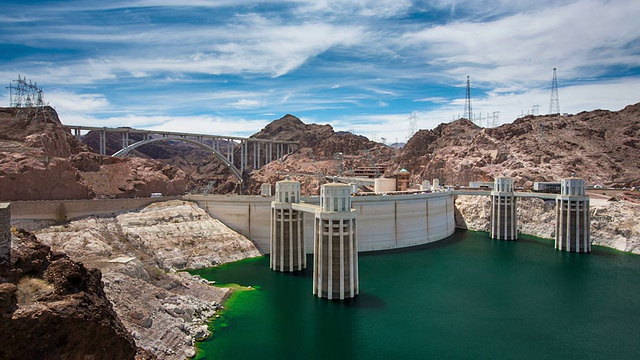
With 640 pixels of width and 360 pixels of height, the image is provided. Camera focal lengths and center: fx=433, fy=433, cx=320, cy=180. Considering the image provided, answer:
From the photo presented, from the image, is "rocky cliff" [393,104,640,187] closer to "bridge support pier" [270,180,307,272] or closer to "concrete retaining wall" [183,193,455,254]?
"concrete retaining wall" [183,193,455,254]

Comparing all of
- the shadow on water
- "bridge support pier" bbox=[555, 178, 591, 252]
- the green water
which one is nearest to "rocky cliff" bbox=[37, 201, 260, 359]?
the green water

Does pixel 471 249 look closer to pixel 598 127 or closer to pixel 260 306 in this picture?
pixel 260 306

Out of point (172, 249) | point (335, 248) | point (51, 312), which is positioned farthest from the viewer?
point (172, 249)

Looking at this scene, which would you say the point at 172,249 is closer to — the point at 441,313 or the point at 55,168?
the point at 55,168

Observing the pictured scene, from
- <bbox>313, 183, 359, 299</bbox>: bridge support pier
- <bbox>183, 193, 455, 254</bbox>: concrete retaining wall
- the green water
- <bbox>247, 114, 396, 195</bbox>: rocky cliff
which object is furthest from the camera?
<bbox>247, 114, 396, 195</bbox>: rocky cliff

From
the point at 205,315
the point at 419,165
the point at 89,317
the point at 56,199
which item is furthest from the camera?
the point at 419,165

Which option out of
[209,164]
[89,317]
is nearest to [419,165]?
[209,164]

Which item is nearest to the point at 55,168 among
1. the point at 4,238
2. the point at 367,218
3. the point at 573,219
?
the point at 367,218
